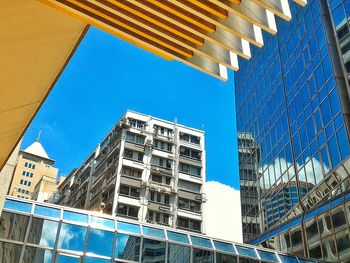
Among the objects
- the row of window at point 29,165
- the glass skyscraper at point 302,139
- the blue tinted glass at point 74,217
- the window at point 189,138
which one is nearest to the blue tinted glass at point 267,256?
the glass skyscraper at point 302,139

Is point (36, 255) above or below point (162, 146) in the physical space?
below

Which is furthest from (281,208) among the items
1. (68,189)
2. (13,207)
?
(68,189)

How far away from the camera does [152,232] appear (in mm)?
18688

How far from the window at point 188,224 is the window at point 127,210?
5.73m

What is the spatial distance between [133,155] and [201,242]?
35.0m

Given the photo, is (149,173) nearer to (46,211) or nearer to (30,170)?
(46,211)

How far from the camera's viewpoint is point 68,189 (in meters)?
68.3

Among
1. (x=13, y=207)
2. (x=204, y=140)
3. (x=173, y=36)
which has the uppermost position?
(x=204, y=140)

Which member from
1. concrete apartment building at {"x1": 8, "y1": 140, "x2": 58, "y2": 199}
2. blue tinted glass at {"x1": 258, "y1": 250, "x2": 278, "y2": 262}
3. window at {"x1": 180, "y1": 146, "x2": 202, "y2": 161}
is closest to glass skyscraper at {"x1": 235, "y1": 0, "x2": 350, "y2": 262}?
blue tinted glass at {"x1": 258, "y1": 250, "x2": 278, "y2": 262}

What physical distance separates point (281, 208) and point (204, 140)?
116ft

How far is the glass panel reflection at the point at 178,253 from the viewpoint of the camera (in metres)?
18.1

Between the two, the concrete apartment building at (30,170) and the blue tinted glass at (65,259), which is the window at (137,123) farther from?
the concrete apartment building at (30,170)

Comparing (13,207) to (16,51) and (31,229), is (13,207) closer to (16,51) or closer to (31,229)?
(31,229)

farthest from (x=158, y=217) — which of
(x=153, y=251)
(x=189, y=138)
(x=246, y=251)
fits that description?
(x=153, y=251)
